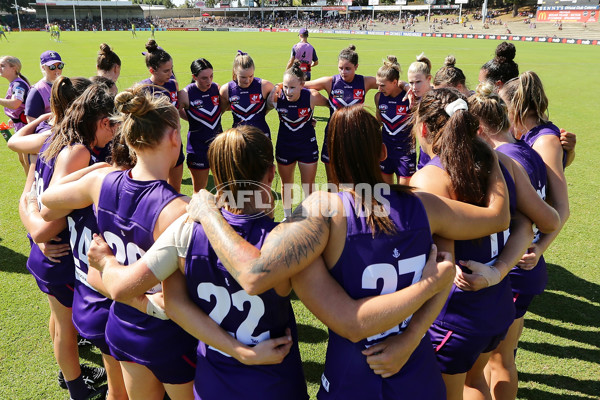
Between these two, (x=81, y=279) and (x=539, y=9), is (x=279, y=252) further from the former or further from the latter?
(x=539, y=9)

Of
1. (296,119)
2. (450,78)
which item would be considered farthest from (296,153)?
(450,78)

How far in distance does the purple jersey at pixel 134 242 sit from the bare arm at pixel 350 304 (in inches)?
31.0

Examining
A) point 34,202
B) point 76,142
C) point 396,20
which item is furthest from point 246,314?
point 396,20

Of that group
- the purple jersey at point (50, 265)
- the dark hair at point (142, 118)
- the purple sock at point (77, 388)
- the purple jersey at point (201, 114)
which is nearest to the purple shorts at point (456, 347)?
the dark hair at point (142, 118)

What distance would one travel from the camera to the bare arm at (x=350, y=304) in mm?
1596

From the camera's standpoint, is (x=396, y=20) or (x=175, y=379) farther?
(x=396, y=20)

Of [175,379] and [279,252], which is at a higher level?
[279,252]

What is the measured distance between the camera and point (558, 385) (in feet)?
10.8

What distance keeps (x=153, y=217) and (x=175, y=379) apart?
0.86 m

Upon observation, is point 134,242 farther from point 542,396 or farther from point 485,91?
point 542,396

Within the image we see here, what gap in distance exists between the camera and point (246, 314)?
179cm

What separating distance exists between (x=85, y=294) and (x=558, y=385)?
3.49m

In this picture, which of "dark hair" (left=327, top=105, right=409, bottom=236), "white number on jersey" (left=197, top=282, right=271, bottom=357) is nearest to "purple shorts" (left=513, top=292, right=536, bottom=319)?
"dark hair" (left=327, top=105, right=409, bottom=236)

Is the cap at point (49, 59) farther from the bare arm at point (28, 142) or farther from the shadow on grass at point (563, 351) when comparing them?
the shadow on grass at point (563, 351)
